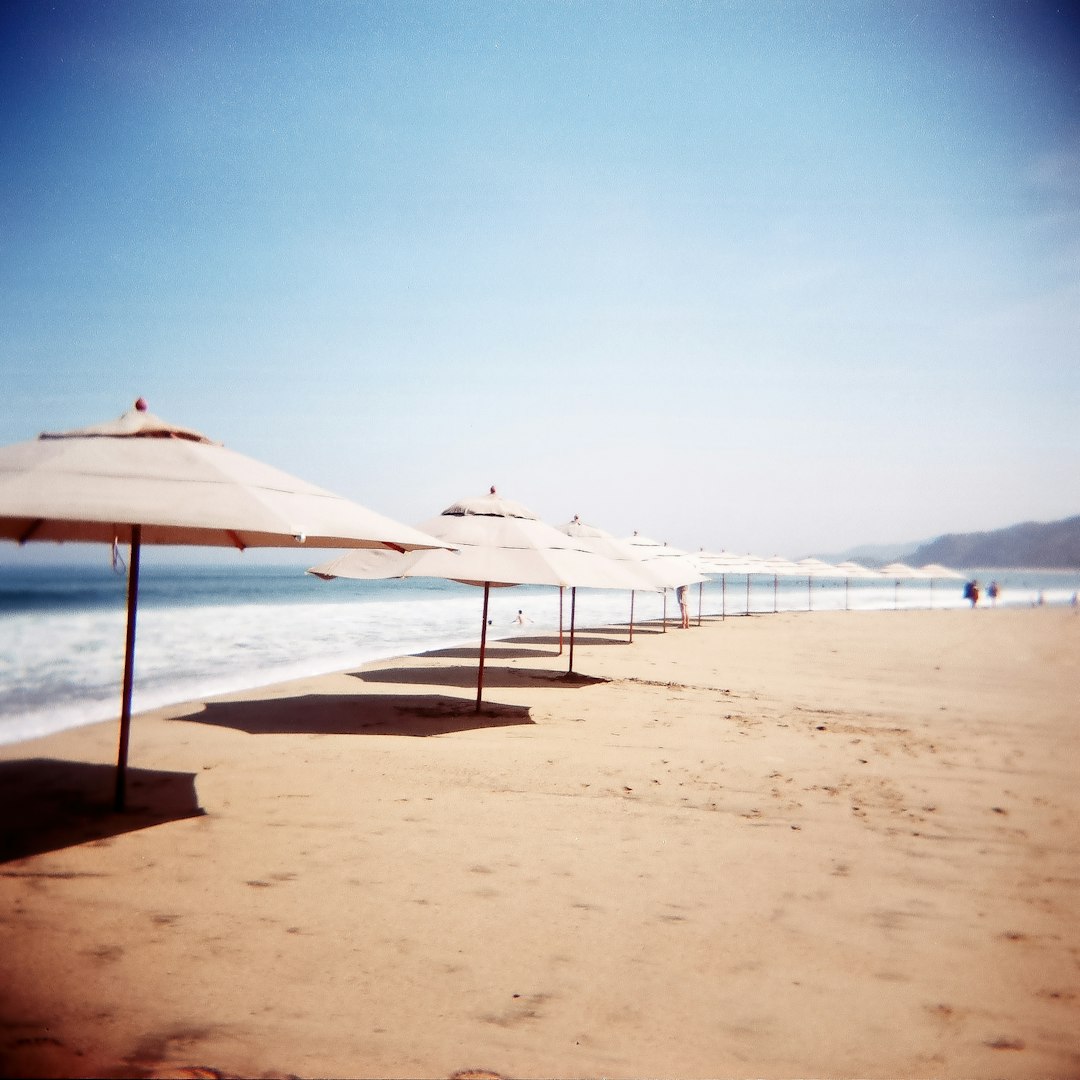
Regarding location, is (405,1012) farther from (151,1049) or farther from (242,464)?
(242,464)

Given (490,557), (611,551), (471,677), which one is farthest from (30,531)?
(611,551)

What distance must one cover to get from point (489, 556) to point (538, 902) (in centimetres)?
409

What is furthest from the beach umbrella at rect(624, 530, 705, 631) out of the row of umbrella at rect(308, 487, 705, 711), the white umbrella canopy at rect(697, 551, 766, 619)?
the white umbrella canopy at rect(697, 551, 766, 619)

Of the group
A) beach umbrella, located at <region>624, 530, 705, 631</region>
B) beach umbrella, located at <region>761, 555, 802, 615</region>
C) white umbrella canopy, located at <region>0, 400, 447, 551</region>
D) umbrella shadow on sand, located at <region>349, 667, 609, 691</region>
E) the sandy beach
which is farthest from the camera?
beach umbrella, located at <region>761, 555, 802, 615</region>

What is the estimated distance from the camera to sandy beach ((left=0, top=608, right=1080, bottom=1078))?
248 centimetres

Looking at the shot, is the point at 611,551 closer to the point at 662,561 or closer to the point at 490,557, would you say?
the point at 662,561

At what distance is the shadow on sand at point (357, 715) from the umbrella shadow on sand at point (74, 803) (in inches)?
61.6

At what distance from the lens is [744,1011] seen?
2.71 metres

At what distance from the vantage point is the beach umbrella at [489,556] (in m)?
7.07

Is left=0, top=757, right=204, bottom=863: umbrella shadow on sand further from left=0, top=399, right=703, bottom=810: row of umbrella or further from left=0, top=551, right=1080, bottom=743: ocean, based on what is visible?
left=0, top=551, right=1080, bottom=743: ocean

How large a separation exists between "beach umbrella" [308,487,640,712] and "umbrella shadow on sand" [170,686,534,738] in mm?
483

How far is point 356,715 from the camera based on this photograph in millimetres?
7871

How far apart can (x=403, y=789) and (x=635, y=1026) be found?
116 inches

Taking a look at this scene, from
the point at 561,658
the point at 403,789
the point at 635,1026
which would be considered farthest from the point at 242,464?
the point at 561,658
